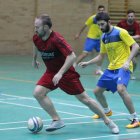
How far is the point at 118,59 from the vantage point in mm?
9336

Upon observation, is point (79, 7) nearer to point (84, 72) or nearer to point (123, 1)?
point (123, 1)

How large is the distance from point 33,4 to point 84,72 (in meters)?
9.00

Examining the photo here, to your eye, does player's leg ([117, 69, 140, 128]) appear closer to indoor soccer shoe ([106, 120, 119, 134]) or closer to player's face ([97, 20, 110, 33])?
indoor soccer shoe ([106, 120, 119, 134])

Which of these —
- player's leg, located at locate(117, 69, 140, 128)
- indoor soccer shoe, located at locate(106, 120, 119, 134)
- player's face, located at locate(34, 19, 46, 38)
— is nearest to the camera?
player's face, located at locate(34, 19, 46, 38)

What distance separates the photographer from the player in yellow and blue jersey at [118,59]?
898 centimetres

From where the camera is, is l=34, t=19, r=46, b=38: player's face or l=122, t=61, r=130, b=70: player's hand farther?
l=122, t=61, r=130, b=70: player's hand

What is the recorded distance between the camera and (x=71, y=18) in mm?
27484

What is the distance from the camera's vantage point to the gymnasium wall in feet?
85.7

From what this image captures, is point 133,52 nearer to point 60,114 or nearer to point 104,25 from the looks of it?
point 104,25

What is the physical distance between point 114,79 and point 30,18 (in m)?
17.8

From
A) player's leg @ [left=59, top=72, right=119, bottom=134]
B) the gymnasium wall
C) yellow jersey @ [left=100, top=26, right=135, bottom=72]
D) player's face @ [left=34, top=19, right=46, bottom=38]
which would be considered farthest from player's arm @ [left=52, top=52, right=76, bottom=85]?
the gymnasium wall

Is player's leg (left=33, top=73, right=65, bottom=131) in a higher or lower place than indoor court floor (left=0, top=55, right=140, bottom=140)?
higher

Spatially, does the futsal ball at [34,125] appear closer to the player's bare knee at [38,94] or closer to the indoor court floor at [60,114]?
the indoor court floor at [60,114]

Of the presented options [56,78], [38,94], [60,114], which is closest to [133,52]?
[56,78]
